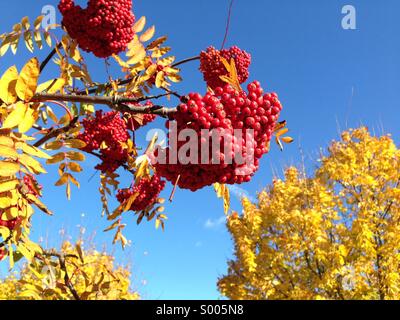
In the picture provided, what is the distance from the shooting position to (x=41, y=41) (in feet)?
11.3

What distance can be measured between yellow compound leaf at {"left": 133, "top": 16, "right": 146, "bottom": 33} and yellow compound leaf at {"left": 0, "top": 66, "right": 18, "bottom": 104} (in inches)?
62.4

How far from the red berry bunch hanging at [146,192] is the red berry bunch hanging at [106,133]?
31 cm

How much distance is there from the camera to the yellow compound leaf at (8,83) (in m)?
1.60

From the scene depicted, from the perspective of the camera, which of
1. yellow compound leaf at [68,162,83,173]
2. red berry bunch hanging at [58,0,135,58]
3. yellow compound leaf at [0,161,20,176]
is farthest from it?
red berry bunch hanging at [58,0,135,58]

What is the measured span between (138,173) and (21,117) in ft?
1.98

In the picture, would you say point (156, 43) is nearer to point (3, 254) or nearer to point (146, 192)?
point (146, 192)

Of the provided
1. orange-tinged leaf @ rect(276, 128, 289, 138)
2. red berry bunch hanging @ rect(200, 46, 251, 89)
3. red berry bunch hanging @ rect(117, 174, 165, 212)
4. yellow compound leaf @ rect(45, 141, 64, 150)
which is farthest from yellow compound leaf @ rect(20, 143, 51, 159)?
red berry bunch hanging @ rect(200, 46, 251, 89)

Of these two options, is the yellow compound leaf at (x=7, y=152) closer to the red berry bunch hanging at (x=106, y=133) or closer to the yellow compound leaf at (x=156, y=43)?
the red berry bunch hanging at (x=106, y=133)

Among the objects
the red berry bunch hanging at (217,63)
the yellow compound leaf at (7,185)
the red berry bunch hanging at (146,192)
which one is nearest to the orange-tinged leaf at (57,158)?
the yellow compound leaf at (7,185)

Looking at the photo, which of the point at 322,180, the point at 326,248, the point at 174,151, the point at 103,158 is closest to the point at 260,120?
the point at 174,151

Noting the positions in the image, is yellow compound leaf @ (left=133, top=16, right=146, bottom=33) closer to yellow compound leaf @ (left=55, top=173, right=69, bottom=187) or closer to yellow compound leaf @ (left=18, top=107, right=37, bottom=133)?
yellow compound leaf @ (left=55, top=173, right=69, bottom=187)

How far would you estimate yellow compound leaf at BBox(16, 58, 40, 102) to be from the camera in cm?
157

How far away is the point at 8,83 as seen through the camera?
1613mm
